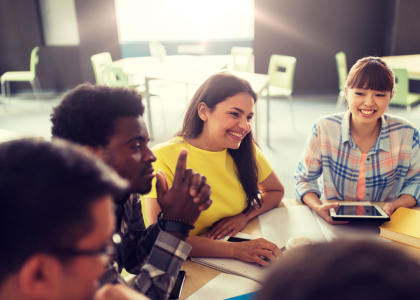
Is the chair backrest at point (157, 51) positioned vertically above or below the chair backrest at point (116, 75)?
above

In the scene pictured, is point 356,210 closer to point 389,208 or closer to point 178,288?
point 389,208

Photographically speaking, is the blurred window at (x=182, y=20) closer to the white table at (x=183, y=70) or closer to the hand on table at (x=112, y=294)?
the white table at (x=183, y=70)

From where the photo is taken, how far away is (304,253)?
305 millimetres

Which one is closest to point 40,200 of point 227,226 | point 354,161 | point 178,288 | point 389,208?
point 178,288

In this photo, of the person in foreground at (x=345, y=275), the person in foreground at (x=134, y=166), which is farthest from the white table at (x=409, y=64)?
the person in foreground at (x=345, y=275)

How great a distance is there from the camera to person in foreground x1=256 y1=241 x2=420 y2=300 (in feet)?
0.86

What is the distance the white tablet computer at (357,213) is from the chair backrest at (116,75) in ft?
10.2

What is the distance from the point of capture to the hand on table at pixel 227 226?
46.1 inches

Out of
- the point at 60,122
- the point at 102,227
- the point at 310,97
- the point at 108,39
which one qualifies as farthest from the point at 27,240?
the point at 108,39

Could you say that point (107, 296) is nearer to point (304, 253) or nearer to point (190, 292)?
point (304, 253)

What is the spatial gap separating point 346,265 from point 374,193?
4.74ft

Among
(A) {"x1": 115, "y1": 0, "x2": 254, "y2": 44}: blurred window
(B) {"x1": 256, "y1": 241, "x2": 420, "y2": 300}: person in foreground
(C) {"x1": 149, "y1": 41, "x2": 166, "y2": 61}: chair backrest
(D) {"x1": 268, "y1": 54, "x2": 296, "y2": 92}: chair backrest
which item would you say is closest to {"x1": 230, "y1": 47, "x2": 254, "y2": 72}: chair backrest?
(D) {"x1": 268, "y1": 54, "x2": 296, "y2": 92}: chair backrest

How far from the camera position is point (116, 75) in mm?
4164

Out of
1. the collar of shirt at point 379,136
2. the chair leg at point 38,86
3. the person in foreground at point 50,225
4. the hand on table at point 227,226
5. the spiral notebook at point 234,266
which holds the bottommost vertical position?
the chair leg at point 38,86
